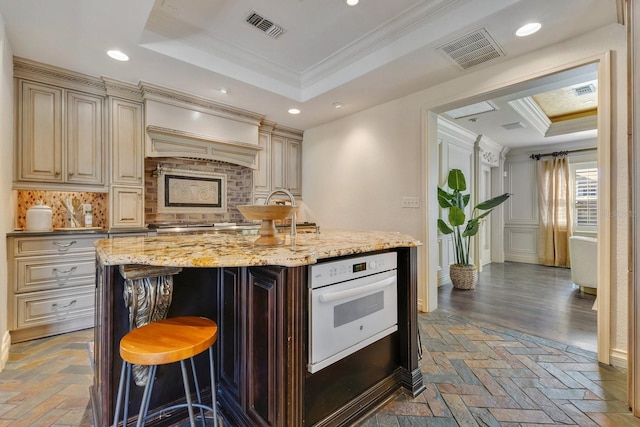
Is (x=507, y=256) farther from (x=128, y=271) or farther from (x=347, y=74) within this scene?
(x=128, y=271)

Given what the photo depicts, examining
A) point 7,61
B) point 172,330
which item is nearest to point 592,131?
point 172,330

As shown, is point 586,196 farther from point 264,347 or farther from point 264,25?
point 264,347

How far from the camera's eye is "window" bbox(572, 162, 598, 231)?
18.8 feet

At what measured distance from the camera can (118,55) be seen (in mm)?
2609

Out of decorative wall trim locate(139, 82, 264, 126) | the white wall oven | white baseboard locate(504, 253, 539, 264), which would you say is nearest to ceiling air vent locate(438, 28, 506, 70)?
the white wall oven

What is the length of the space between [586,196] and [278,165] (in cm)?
627

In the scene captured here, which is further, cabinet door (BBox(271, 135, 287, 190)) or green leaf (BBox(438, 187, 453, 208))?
cabinet door (BBox(271, 135, 287, 190))

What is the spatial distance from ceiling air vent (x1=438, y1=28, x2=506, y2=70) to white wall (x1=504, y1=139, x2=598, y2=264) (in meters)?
4.92

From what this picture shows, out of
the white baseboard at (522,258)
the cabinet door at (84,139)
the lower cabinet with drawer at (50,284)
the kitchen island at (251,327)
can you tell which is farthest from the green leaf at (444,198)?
the cabinet door at (84,139)

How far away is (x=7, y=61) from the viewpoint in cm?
235

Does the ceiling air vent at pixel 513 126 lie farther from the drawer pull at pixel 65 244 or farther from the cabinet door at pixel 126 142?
the drawer pull at pixel 65 244

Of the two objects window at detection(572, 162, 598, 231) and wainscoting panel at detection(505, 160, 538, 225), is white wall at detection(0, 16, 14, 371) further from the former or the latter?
window at detection(572, 162, 598, 231)

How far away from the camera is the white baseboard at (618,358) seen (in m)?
2.04

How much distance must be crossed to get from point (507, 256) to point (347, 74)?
19.5ft
